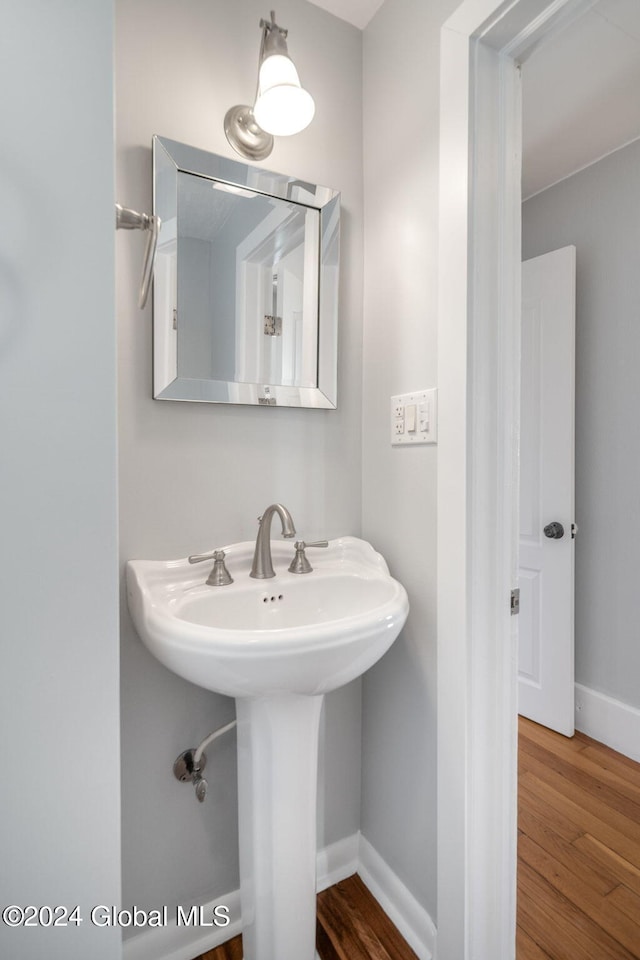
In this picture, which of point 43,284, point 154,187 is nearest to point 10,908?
point 43,284

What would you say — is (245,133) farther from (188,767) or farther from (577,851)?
(577,851)

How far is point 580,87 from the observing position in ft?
5.02

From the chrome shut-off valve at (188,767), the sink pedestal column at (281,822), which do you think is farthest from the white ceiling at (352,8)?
the chrome shut-off valve at (188,767)

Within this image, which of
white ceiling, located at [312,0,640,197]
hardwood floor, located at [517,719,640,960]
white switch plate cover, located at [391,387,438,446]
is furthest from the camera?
white ceiling, located at [312,0,640,197]

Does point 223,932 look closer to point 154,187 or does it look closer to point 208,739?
point 208,739

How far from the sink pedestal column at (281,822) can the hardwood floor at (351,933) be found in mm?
171

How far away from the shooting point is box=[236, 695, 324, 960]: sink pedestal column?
968 millimetres

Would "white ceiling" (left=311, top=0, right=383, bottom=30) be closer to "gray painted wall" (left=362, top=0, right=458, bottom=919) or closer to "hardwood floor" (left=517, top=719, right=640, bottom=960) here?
"gray painted wall" (left=362, top=0, right=458, bottom=919)

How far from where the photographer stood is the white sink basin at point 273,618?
78cm

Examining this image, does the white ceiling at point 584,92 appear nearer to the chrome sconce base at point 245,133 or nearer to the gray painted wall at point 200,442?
the gray painted wall at point 200,442

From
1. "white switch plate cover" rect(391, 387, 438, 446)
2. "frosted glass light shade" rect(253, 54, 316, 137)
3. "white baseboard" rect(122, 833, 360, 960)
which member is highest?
"frosted glass light shade" rect(253, 54, 316, 137)

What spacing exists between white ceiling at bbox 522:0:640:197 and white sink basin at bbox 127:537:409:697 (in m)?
1.40

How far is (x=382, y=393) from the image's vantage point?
4.20ft

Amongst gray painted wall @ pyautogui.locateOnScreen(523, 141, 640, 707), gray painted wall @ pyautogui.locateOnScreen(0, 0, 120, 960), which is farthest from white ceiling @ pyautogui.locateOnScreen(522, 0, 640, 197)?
gray painted wall @ pyautogui.locateOnScreen(0, 0, 120, 960)
